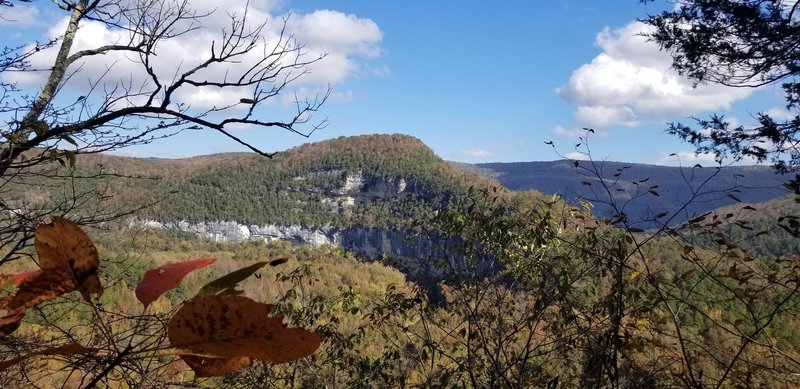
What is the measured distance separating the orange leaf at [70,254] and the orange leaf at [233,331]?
9 cm

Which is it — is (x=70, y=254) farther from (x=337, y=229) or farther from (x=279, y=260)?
(x=337, y=229)

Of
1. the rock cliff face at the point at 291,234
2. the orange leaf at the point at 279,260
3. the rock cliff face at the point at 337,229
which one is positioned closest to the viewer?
the orange leaf at the point at 279,260

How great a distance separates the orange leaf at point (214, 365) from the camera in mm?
459

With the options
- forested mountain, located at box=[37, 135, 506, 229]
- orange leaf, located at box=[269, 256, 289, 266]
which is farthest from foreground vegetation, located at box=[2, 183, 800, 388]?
forested mountain, located at box=[37, 135, 506, 229]

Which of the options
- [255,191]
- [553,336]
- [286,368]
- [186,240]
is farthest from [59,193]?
[255,191]

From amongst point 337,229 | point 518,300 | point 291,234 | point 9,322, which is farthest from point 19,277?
point 291,234

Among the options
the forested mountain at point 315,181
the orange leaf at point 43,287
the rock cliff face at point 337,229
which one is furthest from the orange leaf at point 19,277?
the forested mountain at point 315,181

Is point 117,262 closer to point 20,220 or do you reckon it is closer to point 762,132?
point 20,220

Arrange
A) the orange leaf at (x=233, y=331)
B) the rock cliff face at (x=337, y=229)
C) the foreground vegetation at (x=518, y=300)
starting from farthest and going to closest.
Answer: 1. the rock cliff face at (x=337, y=229)
2. the foreground vegetation at (x=518, y=300)
3. the orange leaf at (x=233, y=331)

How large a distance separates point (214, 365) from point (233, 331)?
0.10 meters

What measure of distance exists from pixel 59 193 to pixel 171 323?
4.24 m

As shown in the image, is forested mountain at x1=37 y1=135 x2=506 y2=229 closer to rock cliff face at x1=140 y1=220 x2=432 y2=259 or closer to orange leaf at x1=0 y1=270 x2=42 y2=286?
rock cliff face at x1=140 y1=220 x2=432 y2=259

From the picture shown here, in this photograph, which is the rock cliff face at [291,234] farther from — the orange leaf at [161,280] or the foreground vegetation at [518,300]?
the orange leaf at [161,280]

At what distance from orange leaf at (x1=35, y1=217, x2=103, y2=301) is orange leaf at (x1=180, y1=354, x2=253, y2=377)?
11cm
